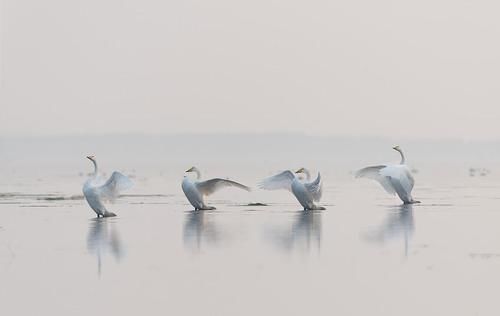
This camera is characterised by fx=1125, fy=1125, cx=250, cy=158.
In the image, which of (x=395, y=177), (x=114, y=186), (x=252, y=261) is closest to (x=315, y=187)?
(x=395, y=177)

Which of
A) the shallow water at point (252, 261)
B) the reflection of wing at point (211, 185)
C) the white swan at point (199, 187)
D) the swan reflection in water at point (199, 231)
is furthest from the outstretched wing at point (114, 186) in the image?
the reflection of wing at point (211, 185)

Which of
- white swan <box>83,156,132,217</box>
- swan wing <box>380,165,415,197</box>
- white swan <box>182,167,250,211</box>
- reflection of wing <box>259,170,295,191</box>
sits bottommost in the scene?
white swan <box>83,156,132,217</box>

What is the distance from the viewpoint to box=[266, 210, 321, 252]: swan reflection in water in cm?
2023

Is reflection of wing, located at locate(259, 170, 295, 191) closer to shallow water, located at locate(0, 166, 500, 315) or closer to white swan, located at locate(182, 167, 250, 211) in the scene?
shallow water, located at locate(0, 166, 500, 315)

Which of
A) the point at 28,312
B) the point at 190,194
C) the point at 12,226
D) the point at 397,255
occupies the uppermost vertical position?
the point at 190,194

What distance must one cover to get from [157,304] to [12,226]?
1151cm

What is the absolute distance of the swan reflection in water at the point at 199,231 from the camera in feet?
68.7

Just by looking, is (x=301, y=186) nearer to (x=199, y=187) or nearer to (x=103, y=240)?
(x=199, y=187)

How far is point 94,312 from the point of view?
1367 cm

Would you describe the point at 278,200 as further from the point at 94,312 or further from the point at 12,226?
the point at 94,312

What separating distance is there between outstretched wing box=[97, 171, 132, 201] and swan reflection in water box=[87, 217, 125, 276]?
2.44 feet

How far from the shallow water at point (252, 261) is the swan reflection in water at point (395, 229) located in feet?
0.09

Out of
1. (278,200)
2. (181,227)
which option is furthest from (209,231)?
(278,200)

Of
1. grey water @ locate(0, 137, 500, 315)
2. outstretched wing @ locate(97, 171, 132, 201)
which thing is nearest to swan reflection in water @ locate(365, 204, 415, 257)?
grey water @ locate(0, 137, 500, 315)
